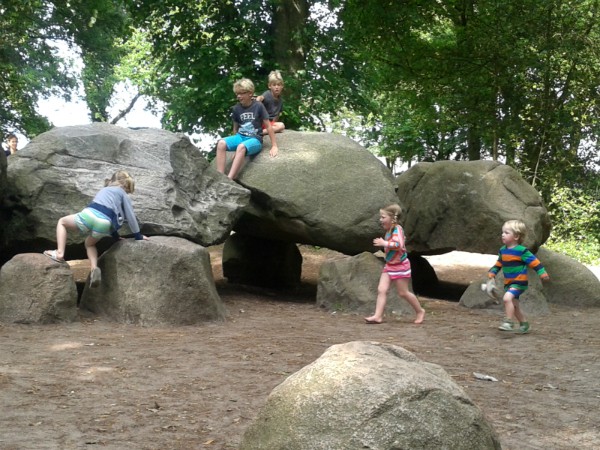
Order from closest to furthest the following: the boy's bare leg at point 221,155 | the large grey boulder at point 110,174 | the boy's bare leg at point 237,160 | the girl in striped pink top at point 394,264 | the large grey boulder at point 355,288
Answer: the girl in striped pink top at point 394,264, the large grey boulder at point 110,174, the large grey boulder at point 355,288, the boy's bare leg at point 237,160, the boy's bare leg at point 221,155

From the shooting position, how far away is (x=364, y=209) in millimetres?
9688

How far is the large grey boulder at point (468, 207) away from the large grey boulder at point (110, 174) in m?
2.98

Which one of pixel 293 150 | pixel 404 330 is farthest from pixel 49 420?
pixel 293 150

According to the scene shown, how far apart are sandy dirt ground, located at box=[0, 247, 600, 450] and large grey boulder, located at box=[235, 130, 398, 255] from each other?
42.2 inches

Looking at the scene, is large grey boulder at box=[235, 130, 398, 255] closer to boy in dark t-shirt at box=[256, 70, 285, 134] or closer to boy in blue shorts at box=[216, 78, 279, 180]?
boy in blue shorts at box=[216, 78, 279, 180]

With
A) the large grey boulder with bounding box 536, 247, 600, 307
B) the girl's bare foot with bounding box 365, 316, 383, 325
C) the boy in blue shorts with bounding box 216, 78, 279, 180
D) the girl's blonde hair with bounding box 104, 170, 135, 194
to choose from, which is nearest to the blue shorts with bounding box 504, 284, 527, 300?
the girl's bare foot with bounding box 365, 316, 383, 325

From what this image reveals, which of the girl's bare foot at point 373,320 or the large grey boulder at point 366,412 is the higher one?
the large grey boulder at point 366,412

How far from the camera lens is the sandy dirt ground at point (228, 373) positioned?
14.3ft

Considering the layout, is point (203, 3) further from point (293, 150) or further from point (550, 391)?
point (550, 391)

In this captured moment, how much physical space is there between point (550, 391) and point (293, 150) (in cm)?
542

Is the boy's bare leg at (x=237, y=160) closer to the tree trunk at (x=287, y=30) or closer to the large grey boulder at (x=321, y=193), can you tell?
the large grey boulder at (x=321, y=193)

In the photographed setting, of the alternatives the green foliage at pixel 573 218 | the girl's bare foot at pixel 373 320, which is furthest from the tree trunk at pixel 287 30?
the girl's bare foot at pixel 373 320

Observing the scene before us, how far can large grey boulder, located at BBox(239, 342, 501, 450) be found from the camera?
2893mm

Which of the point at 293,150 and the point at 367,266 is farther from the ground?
the point at 293,150
